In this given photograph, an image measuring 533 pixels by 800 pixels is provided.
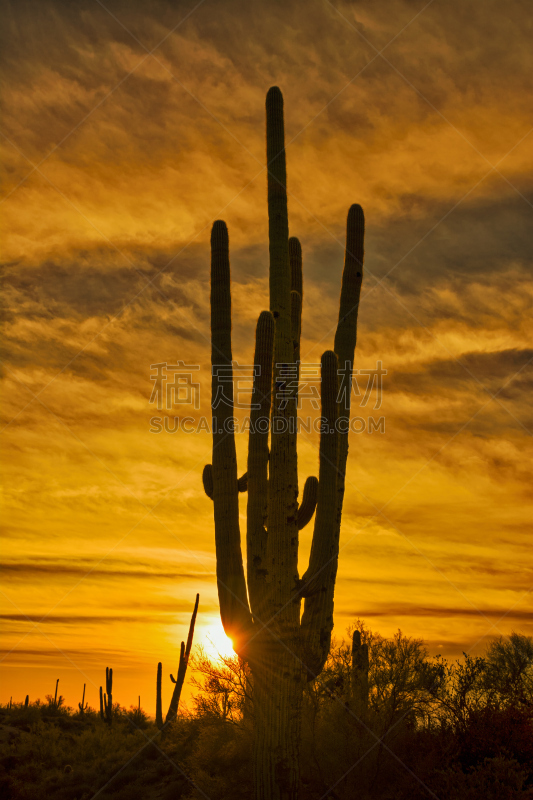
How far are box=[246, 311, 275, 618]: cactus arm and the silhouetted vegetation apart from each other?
2867 millimetres

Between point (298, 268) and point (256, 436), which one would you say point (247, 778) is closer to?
point (256, 436)

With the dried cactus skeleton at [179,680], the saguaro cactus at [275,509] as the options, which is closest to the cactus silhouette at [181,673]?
the dried cactus skeleton at [179,680]

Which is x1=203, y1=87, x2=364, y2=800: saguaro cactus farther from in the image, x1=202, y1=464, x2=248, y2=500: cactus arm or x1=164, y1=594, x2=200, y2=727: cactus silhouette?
x1=164, y1=594, x2=200, y2=727: cactus silhouette

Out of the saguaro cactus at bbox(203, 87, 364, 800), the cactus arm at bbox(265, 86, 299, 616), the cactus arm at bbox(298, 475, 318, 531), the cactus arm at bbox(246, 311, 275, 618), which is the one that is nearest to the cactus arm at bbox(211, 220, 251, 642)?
the saguaro cactus at bbox(203, 87, 364, 800)

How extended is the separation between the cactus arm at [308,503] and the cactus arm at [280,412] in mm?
1138

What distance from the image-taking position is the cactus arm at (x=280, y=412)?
9.20 metres

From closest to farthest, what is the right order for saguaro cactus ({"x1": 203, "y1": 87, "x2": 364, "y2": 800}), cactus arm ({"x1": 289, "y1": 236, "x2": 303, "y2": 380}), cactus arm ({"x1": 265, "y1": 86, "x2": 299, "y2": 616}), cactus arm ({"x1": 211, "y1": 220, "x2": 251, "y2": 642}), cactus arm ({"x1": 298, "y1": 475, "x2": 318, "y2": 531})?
saguaro cactus ({"x1": 203, "y1": 87, "x2": 364, "y2": 800}), cactus arm ({"x1": 265, "y1": 86, "x2": 299, "y2": 616}), cactus arm ({"x1": 211, "y1": 220, "x2": 251, "y2": 642}), cactus arm ({"x1": 298, "y1": 475, "x2": 318, "y2": 531}), cactus arm ({"x1": 289, "y1": 236, "x2": 303, "y2": 380})

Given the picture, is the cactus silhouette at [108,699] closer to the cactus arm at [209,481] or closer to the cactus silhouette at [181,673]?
the cactus silhouette at [181,673]

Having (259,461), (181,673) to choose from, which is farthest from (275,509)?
(181,673)

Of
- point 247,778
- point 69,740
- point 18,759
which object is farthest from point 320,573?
point 69,740

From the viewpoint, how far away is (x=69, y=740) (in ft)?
69.1

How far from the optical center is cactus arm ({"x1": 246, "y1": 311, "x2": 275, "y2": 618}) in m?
9.83

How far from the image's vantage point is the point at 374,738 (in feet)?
34.4

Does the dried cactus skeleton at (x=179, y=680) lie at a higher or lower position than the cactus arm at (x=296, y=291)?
lower
